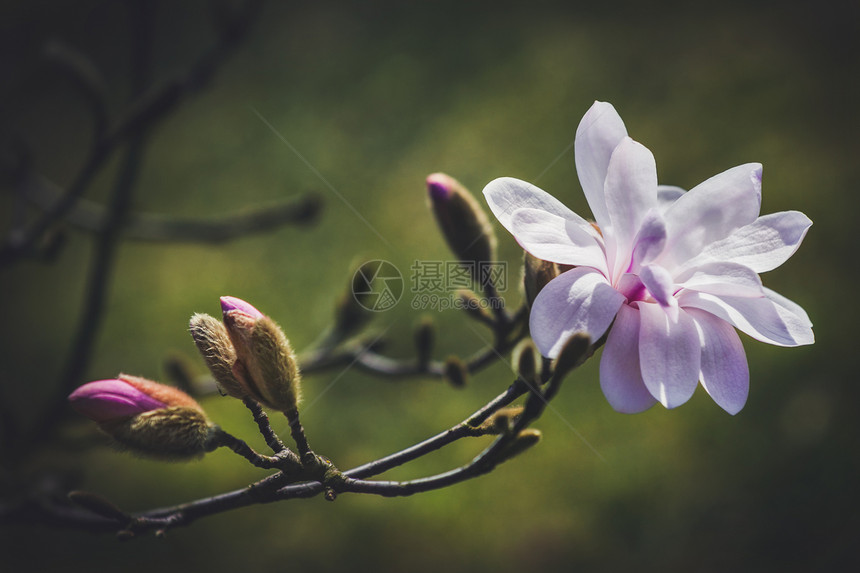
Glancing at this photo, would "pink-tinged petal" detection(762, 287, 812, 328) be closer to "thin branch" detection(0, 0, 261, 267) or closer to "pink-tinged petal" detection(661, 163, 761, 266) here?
"pink-tinged petal" detection(661, 163, 761, 266)

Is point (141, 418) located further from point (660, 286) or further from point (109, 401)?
point (660, 286)

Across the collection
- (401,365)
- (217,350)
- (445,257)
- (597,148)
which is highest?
(597,148)

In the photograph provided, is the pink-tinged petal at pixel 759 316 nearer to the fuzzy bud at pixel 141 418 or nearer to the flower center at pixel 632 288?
the flower center at pixel 632 288

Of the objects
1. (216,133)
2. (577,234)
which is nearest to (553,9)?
(216,133)

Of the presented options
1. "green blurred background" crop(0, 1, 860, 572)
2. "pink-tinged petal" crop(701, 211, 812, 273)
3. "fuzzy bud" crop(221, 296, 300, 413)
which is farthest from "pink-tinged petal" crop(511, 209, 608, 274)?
"green blurred background" crop(0, 1, 860, 572)

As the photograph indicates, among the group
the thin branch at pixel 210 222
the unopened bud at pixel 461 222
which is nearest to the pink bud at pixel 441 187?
the unopened bud at pixel 461 222

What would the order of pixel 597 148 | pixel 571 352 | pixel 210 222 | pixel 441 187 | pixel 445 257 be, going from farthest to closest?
pixel 445 257, pixel 210 222, pixel 441 187, pixel 597 148, pixel 571 352

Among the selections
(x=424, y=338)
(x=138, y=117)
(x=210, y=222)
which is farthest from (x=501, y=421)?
(x=210, y=222)
